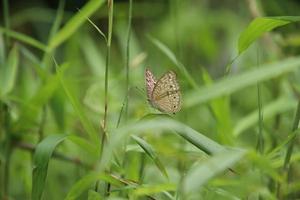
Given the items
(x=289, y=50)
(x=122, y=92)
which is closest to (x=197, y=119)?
(x=122, y=92)

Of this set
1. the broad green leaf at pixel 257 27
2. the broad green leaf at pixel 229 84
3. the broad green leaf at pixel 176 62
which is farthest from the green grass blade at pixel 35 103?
the broad green leaf at pixel 229 84

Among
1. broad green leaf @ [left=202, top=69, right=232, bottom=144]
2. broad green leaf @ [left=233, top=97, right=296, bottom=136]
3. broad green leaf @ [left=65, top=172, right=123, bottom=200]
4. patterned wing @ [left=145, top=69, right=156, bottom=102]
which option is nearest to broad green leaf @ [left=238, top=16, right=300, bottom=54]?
patterned wing @ [left=145, top=69, right=156, bottom=102]

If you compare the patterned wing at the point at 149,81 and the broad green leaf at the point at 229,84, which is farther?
the patterned wing at the point at 149,81

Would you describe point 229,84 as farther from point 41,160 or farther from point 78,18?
point 78,18

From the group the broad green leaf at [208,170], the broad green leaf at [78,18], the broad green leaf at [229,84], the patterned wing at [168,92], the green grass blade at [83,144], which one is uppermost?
the broad green leaf at [78,18]

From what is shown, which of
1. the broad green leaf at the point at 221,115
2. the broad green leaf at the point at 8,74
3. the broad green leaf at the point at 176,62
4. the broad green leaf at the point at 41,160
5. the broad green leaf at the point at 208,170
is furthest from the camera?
the broad green leaf at the point at 8,74

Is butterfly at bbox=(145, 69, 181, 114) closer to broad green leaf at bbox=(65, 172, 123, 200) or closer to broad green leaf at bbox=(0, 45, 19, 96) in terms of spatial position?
broad green leaf at bbox=(65, 172, 123, 200)

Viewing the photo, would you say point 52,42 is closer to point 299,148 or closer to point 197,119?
point 299,148

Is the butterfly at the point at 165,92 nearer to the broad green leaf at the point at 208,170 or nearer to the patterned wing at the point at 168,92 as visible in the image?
the patterned wing at the point at 168,92
